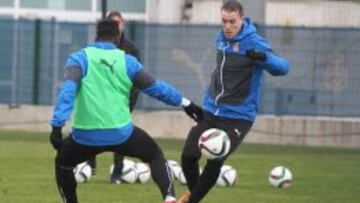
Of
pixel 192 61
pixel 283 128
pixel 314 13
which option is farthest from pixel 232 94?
pixel 314 13

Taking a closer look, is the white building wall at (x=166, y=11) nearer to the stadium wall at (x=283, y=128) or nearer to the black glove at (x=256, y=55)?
the stadium wall at (x=283, y=128)

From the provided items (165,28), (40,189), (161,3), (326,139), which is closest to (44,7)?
(161,3)

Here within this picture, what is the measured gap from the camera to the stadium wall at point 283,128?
89.2ft

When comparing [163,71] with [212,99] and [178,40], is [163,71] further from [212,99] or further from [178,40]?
[212,99]

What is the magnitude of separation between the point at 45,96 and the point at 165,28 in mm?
3356

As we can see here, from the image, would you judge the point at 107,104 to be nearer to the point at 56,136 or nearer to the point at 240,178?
the point at 56,136

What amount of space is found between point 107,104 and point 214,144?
1.18 metres

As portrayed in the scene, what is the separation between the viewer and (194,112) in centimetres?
1216

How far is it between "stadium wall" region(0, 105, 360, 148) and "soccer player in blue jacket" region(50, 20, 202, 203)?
15.8 meters

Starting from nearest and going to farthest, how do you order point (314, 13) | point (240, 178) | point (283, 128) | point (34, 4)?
point (240, 178), point (283, 128), point (314, 13), point (34, 4)

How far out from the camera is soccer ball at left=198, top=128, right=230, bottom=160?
39.6ft

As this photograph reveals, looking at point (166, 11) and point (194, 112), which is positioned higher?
point (166, 11)

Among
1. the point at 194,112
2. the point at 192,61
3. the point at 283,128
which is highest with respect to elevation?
the point at 194,112

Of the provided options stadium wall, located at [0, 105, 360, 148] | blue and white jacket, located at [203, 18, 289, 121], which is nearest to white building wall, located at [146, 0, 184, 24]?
stadium wall, located at [0, 105, 360, 148]
